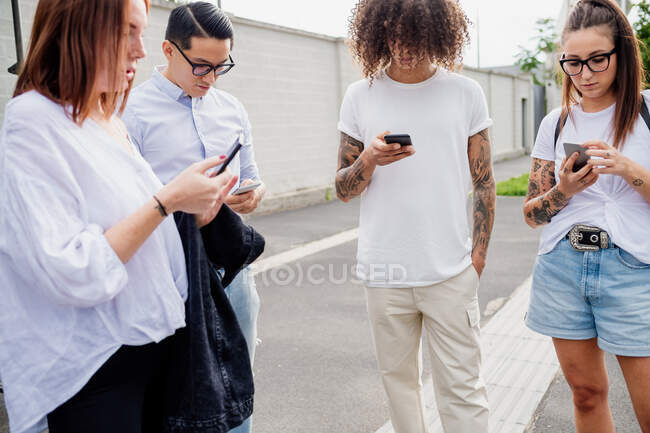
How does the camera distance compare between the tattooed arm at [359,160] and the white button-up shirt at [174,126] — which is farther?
the white button-up shirt at [174,126]

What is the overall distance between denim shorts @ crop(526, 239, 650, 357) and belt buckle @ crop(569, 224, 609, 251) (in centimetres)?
2

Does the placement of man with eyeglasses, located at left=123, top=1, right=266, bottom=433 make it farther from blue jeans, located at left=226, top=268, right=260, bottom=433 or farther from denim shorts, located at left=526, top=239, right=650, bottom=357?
denim shorts, located at left=526, top=239, right=650, bottom=357

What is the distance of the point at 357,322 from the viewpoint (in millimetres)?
4848

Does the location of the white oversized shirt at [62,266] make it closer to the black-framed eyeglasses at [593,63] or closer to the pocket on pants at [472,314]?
the pocket on pants at [472,314]

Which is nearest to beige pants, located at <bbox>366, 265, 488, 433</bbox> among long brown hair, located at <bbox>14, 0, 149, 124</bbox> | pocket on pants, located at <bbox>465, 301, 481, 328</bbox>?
pocket on pants, located at <bbox>465, 301, 481, 328</bbox>

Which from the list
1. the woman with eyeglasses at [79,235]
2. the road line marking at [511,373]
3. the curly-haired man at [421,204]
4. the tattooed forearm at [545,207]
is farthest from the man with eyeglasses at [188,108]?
the road line marking at [511,373]

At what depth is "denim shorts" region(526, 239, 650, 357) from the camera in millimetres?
2080

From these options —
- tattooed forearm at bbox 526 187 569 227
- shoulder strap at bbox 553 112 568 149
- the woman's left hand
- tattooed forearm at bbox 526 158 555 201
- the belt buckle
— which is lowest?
the belt buckle

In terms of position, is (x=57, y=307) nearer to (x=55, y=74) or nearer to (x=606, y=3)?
(x=55, y=74)

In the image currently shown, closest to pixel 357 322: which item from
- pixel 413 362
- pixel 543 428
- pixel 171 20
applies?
pixel 543 428

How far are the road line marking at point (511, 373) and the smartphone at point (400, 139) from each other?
168cm

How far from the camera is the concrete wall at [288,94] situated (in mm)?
10109

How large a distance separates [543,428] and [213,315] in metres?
2.22

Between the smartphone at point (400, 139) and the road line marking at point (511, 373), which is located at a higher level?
the smartphone at point (400, 139)
